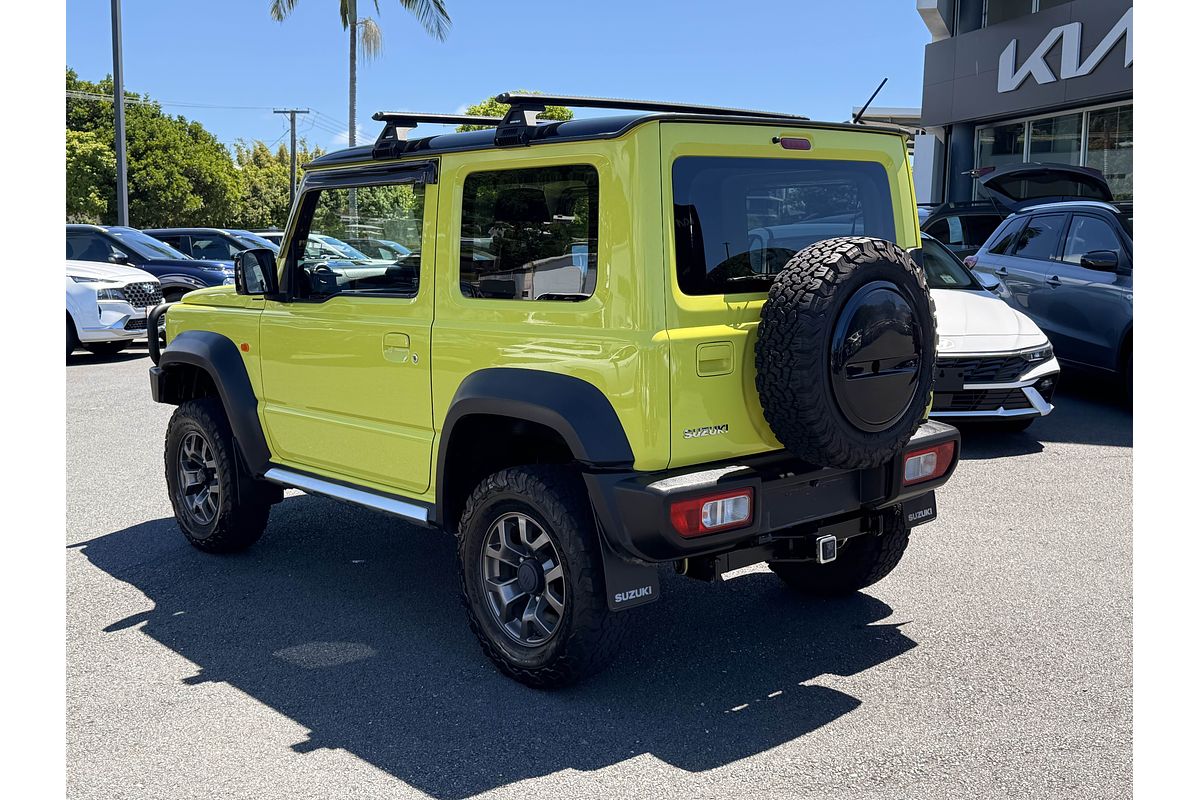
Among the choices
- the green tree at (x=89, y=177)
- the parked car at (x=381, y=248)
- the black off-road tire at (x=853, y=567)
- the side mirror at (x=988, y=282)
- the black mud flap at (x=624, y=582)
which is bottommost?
the black off-road tire at (x=853, y=567)

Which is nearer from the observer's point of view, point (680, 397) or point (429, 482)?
point (680, 397)

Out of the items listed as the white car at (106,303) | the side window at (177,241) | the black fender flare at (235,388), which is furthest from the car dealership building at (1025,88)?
the black fender flare at (235,388)

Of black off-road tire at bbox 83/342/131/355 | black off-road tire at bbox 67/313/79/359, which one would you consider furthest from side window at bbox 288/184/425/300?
black off-road tire at bbox 83/342/131/355

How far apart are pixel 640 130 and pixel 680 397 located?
91 centimetres

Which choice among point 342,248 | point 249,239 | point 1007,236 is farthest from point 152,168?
A: point 342,248

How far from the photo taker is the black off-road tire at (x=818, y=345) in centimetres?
374

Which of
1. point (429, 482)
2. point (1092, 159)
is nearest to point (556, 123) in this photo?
point (429, 482)

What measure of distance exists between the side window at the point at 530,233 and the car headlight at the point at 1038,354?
5229 millimetres

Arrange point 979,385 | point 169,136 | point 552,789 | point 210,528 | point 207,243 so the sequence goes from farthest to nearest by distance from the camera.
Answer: point 169,136 < point 207,243 < point 979,385 < point 210,528 < point 552,789

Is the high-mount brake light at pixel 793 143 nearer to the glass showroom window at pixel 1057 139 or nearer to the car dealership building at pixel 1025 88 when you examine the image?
the car dealership building at pixel 1025 88

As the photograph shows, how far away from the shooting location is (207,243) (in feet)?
64.5

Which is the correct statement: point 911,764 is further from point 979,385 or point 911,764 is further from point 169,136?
point 169,136

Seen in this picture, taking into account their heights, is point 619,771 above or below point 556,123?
below

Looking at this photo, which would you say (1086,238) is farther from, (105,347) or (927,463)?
(105,347)
